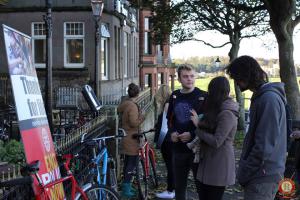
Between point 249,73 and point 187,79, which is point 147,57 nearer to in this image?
point 187,79

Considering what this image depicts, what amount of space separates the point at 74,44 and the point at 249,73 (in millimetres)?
20429

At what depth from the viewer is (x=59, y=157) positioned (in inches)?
217

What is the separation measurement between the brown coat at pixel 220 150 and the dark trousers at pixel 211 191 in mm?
73

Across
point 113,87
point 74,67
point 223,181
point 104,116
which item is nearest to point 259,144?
point 223,181

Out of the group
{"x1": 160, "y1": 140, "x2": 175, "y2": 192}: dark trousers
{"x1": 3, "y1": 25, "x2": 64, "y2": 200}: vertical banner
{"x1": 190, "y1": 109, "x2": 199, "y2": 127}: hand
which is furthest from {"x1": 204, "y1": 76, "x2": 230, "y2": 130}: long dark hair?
{"x1": 160, "y1": 140, "x2": 175, "y2": 192}: dark trousers

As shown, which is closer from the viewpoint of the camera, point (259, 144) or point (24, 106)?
point (259, 144)

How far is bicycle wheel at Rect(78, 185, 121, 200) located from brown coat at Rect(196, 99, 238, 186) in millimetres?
1137

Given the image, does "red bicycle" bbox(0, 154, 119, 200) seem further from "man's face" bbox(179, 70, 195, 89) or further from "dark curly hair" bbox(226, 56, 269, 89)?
"dark curly hair" bbox(226, 56, 269, 89)

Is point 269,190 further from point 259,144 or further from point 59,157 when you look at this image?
point 59,157

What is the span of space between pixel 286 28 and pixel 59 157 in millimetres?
10121

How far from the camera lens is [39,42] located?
23.8 meters

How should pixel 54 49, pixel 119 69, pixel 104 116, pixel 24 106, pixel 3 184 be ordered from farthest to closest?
pixel 119 69, pixel 54 49, pixel 104 116, pixel 24 106, pixel 3 184

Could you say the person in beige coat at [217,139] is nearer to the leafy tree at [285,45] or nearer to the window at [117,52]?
the leafy tree at [285,45]

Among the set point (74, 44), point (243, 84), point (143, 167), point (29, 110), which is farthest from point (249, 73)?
point (74, 44)
